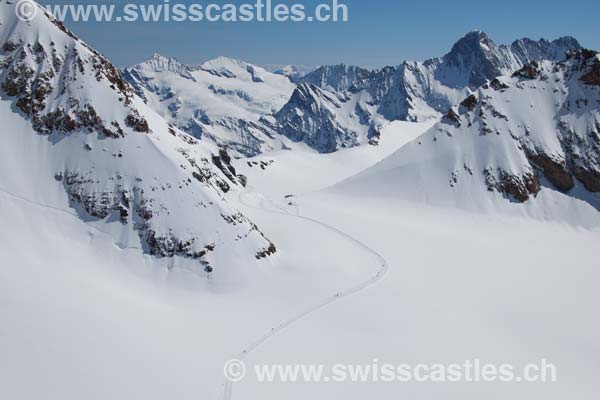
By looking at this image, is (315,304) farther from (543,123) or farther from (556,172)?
(543,123)

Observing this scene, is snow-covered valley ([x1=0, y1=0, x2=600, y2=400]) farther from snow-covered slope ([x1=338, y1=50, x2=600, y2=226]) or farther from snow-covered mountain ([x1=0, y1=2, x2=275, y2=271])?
snow-covered slope ([x1=338, y1=50, x2=600, y2=226])

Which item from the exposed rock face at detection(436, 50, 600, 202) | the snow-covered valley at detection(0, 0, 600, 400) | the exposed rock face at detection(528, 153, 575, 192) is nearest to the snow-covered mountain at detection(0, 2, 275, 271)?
the snow-covered valley at detection(0, 0, 600, 400)

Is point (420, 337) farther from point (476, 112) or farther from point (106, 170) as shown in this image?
point (476, 112)

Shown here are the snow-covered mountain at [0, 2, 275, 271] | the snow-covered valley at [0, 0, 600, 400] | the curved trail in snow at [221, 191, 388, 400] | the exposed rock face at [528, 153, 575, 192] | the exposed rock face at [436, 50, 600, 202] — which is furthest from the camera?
the exposed rock face at [528, 153, 575, 192]

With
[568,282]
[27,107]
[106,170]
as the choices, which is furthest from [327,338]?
[27,107]

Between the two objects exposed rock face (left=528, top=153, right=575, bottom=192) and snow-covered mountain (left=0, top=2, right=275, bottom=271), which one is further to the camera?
exposed rock face (left=528, top=153, right=575, bottom=192)

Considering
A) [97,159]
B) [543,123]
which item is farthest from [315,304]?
[543,123]

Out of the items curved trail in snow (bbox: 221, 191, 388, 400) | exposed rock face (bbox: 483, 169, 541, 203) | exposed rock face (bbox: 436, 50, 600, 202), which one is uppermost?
exposed rock face (bbox: 436, 50, 600, 202)

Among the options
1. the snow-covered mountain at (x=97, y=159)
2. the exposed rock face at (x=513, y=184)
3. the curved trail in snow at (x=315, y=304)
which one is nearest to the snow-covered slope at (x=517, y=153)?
the exposed rock face at (x=513, y=184)
